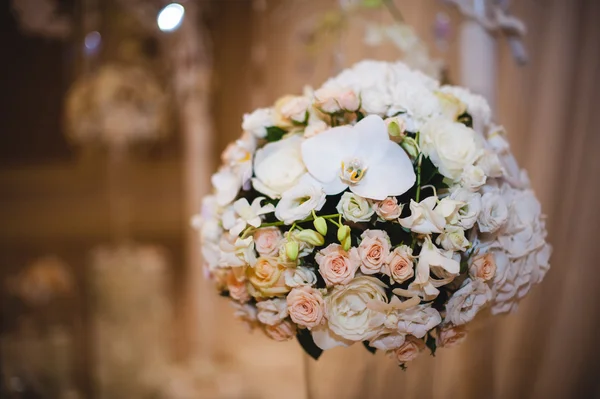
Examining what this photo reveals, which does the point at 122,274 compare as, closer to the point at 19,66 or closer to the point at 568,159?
the point at 19,66

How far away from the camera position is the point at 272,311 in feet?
2.39

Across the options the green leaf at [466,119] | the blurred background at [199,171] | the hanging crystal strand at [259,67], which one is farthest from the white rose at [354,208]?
the hanging crystal strand at [259,67]

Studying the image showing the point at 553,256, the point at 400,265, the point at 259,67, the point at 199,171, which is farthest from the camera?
the point at 199,171

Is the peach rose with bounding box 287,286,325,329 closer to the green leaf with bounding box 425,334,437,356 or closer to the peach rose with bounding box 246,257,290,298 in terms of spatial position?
the peach rose with bounding box 246,257,290,298

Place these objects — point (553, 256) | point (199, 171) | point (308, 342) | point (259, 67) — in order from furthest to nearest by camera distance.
→ 1. point (199, 171)
2. point (259, 67)
3. point (553, 256)
4. point (308, 342)

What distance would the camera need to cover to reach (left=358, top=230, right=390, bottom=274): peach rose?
649 millimetres

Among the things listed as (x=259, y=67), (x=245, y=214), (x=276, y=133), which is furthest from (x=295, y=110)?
(x=259, y=67)

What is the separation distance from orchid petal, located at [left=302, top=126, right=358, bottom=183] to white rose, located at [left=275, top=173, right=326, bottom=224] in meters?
0.01

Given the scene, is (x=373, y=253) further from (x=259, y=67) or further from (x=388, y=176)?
(x=259, y=67)

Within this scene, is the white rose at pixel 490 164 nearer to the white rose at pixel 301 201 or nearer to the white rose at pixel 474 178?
the white rose at pixel 474 178

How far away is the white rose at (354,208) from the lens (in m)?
0.66

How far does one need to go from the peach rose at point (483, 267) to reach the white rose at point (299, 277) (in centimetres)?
20

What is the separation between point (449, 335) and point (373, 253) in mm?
162

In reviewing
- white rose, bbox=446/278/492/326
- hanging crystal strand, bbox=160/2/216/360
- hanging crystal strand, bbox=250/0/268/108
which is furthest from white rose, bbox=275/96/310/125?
hanging crystal strand, bbox=160/2/216/360
